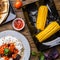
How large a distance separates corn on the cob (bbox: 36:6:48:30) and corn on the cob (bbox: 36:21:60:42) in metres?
0.04

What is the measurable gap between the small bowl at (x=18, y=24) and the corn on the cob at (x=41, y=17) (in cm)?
10

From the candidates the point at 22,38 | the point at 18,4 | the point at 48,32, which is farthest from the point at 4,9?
the point at 48,32

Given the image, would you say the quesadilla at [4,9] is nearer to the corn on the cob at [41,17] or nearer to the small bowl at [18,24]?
the small bowl at [18,24]

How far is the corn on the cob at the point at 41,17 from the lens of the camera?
2.20 m

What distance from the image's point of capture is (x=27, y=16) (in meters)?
2.23

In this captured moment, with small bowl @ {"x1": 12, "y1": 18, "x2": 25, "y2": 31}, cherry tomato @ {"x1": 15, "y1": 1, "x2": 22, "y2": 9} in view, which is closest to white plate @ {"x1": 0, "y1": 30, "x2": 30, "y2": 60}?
small bowl @ {"x1": 12, "y1": 18, "x2": 25, "y2": 31}

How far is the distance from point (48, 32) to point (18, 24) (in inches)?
8.2

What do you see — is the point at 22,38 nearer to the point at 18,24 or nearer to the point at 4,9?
the point at 18,24

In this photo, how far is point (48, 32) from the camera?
219 centimetres

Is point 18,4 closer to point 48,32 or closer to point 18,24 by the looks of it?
point 18,24

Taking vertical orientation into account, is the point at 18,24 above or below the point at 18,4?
below

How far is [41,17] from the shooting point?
7.27 feet

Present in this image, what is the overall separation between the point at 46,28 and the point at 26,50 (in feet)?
0.64

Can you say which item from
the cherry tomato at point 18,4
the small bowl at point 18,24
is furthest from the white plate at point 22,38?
the cherry tomato at point 18,4
